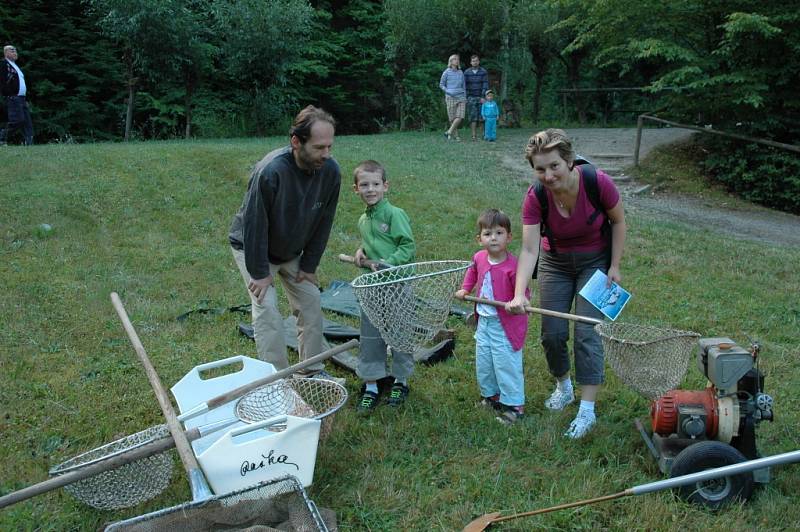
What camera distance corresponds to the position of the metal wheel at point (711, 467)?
314 centimetres

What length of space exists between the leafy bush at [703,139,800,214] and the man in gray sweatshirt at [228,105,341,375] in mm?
10228

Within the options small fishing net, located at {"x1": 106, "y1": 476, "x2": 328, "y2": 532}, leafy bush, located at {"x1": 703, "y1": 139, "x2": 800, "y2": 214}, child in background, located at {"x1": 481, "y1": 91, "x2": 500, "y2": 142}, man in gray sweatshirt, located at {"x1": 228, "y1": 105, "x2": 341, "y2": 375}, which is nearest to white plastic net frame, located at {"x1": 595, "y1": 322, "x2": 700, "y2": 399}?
small fishing net, located at {"x1": 106, "y1": 476, "x2": 328, "y2": 532}

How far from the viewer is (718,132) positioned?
12.1 m

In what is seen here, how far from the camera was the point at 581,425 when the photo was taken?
12.6 ft

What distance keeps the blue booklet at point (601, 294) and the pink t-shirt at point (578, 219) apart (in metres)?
0.17

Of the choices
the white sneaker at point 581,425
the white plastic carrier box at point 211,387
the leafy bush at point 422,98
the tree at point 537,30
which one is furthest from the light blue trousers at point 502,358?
the leafy bush at point 422,98

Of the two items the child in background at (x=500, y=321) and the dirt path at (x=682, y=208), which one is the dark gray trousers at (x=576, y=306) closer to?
the child in background at (x=500, y=321)

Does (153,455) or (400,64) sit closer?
(153,455)

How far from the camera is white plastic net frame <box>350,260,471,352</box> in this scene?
3482 millimetres

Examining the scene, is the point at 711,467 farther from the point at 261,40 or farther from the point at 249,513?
the point at 261,40

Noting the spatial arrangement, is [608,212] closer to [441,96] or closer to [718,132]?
[718,132]

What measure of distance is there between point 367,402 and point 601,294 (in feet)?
4.89

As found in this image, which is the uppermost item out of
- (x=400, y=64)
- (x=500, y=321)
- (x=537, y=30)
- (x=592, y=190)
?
(x=537, y=30)

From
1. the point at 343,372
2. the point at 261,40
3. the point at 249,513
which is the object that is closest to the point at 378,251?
the point at 343,372
